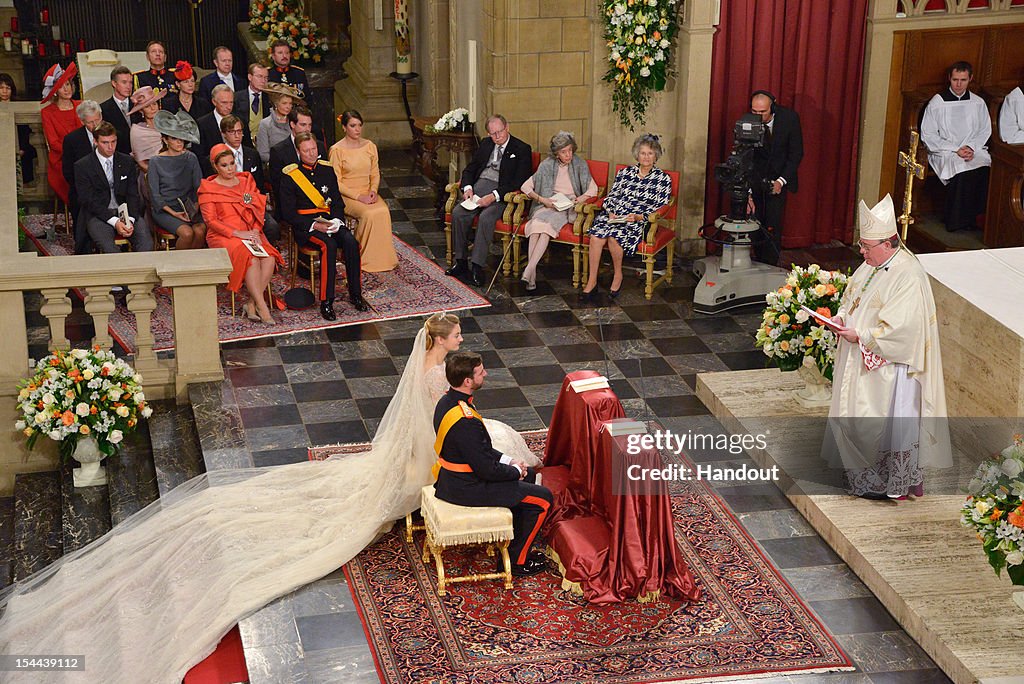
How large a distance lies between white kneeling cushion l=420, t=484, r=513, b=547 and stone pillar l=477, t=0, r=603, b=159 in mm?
5729

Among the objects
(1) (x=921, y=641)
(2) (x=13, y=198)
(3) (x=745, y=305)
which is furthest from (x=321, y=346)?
(1) (x=921, y=641)

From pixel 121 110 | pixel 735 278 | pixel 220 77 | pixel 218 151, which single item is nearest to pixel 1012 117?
pixel 735 278

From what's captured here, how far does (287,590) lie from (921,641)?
2.96 m

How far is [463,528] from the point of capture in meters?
6.50

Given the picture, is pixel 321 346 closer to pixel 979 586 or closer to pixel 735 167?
pixel 735 167

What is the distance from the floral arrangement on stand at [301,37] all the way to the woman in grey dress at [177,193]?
19.6ft

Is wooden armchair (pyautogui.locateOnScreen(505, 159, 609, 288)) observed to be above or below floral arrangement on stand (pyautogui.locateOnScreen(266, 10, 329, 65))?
→ below

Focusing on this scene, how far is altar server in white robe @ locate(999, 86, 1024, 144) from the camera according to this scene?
10.9 metres

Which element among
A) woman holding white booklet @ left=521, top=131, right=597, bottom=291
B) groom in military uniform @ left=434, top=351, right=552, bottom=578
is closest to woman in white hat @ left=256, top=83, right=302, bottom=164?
woman holding white booklet @ left=521, top=131, right=597, bottom=291

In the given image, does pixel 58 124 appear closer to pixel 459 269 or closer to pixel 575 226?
pixel 459 269

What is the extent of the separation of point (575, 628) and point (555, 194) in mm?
5129

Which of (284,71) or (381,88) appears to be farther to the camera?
(381,88)

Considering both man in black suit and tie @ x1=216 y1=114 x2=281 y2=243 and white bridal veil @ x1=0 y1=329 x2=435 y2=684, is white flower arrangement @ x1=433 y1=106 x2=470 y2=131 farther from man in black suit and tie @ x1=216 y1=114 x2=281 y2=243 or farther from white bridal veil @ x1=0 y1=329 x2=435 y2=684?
white bridal veil @ x1=0 y1=329 x2=435 y2=684

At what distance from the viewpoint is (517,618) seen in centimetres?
638
